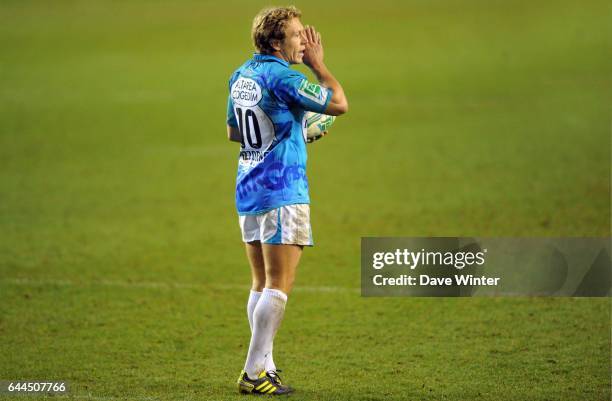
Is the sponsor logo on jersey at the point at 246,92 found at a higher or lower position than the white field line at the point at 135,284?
higher

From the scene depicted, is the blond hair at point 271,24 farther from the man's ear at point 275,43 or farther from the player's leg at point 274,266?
the player's leg at point 274,266

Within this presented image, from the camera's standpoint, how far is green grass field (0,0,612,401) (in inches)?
289

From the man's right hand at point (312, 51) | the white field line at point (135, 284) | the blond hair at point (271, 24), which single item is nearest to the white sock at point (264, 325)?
the man's right hand at point (312, 51)

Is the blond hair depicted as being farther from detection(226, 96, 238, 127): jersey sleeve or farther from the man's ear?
detection(226, 96, 238, 127): jersey sleeve

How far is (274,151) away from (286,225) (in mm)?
417

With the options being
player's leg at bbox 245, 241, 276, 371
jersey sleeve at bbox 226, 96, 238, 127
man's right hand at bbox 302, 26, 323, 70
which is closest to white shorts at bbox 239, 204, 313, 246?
player's leg at bbox 245, 241, 276, 371

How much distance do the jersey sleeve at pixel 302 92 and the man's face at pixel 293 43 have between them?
Answer: 0.18 m

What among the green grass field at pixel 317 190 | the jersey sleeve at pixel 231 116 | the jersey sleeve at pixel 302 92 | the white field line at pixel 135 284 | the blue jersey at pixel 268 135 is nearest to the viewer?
the jersey sleeve at pixel 302 92

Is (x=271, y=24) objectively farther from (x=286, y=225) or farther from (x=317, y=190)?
(x=317, y=190)

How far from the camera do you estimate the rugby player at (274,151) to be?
614 centimetres

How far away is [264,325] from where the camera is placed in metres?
6.23

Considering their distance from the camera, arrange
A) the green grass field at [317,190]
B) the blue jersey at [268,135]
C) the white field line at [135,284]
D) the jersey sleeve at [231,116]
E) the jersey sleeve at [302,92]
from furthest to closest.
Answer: the white field line at [135,284]
the green grass field at [317,190]
the jersey sleeve at [231,116]
the blue jersey at [268,135]
the jersey sleeve at [302,92]

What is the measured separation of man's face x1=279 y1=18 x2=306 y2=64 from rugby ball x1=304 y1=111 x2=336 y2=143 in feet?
1.23

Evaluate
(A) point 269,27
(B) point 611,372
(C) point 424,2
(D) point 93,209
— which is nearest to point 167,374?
(A) point 269,27
